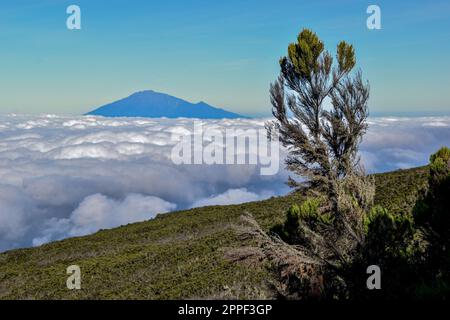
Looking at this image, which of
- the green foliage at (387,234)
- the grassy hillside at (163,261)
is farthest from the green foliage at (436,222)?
the grassy hillside at (163,261)

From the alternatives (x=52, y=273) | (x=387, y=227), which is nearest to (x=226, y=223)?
(x=52, y=273)

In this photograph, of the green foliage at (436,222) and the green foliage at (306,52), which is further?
the green foliage at (306,52)

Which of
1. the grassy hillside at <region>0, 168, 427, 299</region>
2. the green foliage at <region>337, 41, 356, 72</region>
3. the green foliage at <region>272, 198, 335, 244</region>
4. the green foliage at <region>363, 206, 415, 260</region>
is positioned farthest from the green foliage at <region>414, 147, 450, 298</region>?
the green foliage at <region>337, 41, 356, 72</region>

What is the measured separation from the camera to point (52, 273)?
27516 millimetres

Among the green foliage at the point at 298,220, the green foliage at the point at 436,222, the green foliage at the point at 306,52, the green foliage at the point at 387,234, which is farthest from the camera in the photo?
the green foliage at the point at 306,52

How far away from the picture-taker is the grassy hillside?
57.1 feet

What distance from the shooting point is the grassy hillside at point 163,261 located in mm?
17391

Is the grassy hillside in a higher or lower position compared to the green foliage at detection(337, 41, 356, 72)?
lower

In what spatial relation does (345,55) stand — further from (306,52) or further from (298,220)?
(298,220)

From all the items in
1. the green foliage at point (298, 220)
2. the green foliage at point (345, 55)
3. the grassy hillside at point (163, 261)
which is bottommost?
the grassy hillside at point (163, 261)

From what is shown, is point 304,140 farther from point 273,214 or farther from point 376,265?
point 273,214

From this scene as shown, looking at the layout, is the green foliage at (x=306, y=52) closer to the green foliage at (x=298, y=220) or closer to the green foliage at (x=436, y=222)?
the green foliage at (x=298, y=220)

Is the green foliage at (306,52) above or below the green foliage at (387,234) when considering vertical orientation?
above

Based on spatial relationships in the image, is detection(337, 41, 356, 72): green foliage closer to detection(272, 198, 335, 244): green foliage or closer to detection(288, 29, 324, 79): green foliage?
detection(288, 29, 324, 79): green foliage
